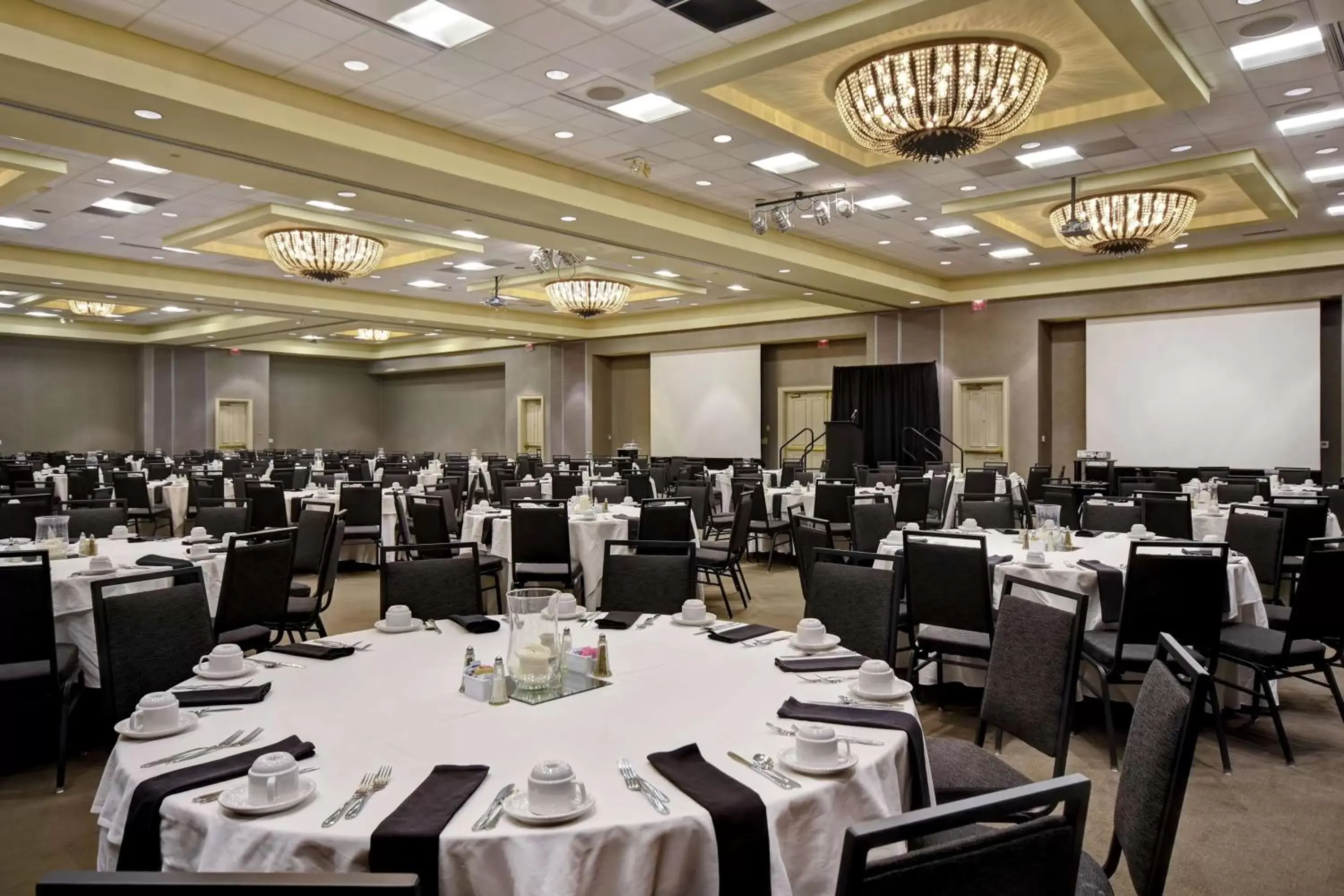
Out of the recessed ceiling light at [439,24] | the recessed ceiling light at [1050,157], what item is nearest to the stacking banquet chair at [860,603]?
the recessed ceiling light at [439,24]

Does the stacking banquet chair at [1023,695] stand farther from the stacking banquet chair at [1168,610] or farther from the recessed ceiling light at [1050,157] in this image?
the recessed ceiling light at [1050,157]

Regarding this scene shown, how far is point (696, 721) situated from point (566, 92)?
18.5ft

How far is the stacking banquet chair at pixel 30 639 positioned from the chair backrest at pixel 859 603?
3.00 m

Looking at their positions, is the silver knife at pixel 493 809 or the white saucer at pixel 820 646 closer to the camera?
the silver knife at pixel 493 809

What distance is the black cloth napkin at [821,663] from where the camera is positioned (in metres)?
2.51

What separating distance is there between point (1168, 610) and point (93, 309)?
19.0 m

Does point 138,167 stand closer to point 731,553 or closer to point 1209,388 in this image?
point 731,553

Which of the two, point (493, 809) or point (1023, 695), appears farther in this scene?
point (1023, 695)

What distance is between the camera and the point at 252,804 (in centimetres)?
161

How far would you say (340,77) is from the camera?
6348mm

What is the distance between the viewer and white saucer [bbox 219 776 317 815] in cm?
160

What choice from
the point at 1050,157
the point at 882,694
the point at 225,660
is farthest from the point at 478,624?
the point at 1050,157

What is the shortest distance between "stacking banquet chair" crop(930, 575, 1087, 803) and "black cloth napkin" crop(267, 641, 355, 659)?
1.73 m

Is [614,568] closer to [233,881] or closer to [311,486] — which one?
[233,881]
